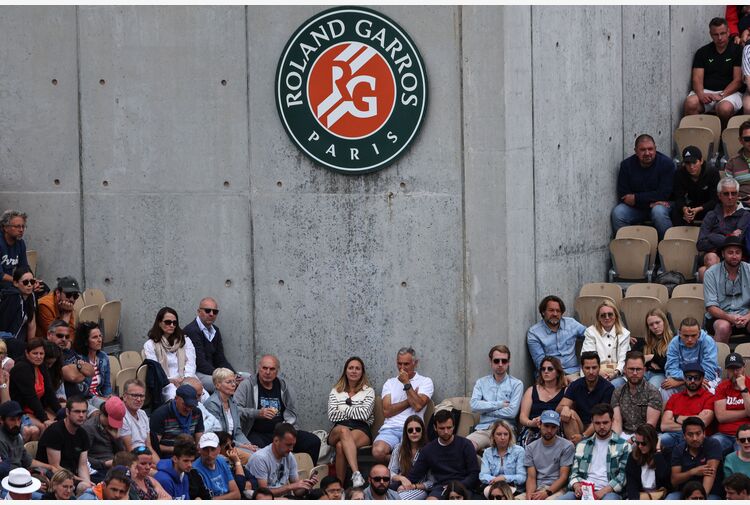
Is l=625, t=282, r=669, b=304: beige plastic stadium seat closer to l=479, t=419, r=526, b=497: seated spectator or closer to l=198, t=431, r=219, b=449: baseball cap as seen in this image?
l=479, t=419, r=526, b=497: seated spectator

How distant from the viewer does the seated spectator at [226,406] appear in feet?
43.8

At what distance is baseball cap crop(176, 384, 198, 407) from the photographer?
12.7 metres

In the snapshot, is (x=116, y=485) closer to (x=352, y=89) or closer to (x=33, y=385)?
(x=33, y=385)

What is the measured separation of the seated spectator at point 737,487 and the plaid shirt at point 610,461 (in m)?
1.07

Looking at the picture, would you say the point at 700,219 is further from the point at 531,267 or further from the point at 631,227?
the point at 531,267

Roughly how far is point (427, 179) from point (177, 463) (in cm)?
411

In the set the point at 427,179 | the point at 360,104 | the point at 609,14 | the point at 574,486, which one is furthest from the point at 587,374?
the point at 609,14

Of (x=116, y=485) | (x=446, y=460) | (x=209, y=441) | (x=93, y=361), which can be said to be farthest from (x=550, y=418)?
(x=93, y=361)

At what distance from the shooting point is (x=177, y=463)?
11.9m

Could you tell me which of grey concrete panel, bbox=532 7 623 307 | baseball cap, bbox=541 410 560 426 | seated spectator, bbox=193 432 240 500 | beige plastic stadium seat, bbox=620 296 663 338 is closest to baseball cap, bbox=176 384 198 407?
seated spectator, bbox=193 432 240 500

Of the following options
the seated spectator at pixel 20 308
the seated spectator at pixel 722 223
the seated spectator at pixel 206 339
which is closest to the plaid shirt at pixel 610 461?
the seated spectator at pixel 722 223

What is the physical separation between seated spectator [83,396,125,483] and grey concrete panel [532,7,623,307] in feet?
15.0

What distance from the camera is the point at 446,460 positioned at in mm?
12750

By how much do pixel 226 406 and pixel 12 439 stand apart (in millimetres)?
2342
